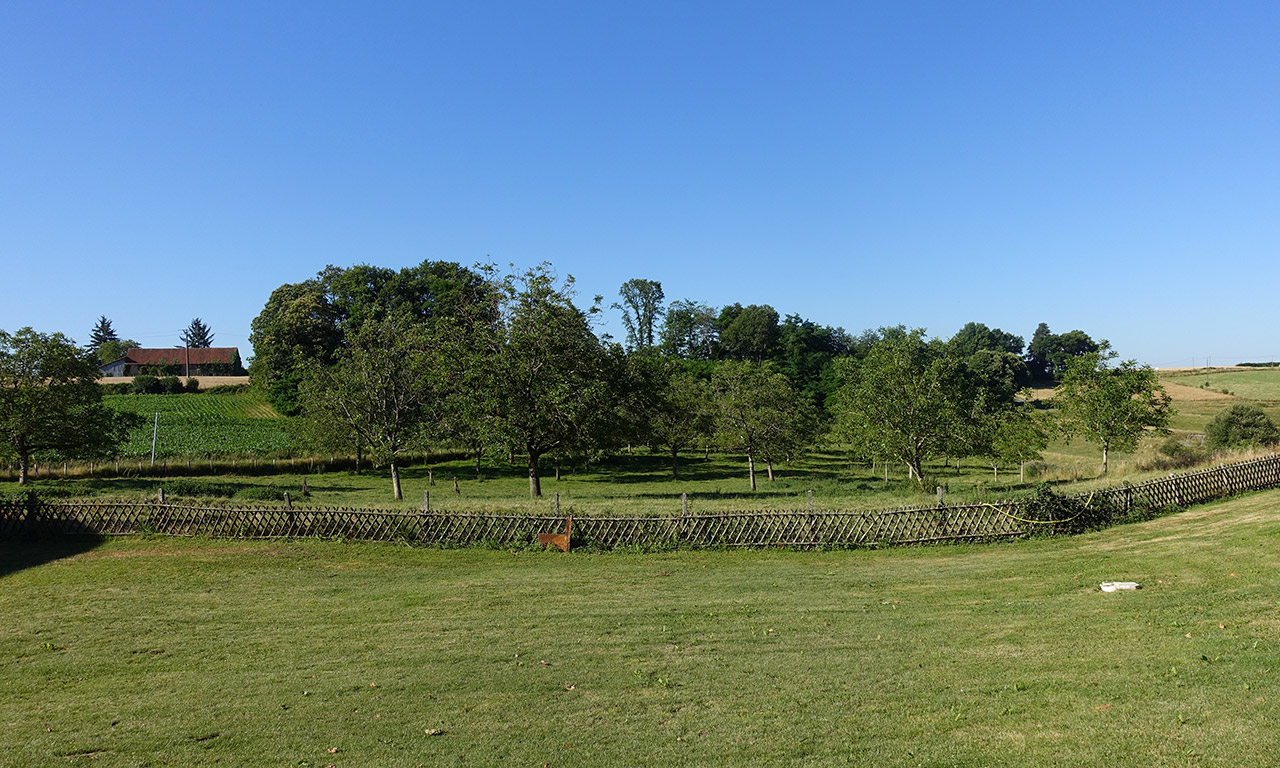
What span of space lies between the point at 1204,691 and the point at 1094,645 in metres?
2.39

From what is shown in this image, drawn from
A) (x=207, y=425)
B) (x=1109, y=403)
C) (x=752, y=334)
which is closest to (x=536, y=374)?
(x=1109, y=403)

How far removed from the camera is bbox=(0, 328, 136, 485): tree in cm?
3822

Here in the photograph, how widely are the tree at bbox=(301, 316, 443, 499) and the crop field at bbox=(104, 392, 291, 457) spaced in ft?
61.6

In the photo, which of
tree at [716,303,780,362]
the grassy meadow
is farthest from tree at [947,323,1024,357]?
the grassy meadow

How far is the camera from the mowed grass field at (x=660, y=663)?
26.9 ft

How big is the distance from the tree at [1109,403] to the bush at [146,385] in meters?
102

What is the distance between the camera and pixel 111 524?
2419 cm

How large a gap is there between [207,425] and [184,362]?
69.3 m

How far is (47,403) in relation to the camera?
39062mm

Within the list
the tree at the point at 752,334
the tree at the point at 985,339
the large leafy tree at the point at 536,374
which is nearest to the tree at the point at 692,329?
→ the tree at the point at 752,334

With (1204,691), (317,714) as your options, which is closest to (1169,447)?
(1204,691)

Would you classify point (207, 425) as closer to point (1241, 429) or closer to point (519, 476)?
point (519, 476)

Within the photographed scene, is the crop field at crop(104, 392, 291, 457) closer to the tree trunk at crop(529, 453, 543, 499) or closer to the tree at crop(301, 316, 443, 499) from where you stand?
the tree at crop(301, 316, 443, 499)

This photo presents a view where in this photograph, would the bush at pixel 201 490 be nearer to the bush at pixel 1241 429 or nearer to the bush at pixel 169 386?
the bush at pixel 1241 429
